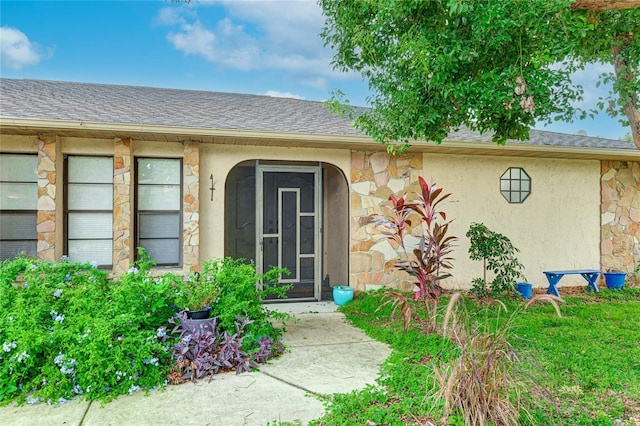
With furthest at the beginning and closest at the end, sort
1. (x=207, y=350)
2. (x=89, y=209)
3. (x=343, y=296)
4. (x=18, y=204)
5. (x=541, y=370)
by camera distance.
Answer: 1. (x=343, y=296)
2. (x=89, y=209)
3. (x=18, y=204)
4. (x=207, y=350)
5. (x=541, y=370)

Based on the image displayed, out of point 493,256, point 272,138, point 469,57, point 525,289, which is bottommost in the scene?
point 525,289

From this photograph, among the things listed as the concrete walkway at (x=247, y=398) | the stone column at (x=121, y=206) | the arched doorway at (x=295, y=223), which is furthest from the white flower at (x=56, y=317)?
the arched doorway at (x=295, y=223)

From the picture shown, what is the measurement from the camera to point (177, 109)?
6.54m

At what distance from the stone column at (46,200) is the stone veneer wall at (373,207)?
13.8 ft

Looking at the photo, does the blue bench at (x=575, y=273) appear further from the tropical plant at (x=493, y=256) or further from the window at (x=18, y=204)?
the window at (x=18, y=204)

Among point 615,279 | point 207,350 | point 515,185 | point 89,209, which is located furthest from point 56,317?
point 615,279

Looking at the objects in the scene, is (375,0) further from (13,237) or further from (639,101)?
(13,237)

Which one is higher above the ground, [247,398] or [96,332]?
[96,332]

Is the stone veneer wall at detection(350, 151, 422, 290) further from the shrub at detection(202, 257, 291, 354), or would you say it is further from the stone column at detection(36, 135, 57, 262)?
the stone column at detection(36, 135, 57, 262)

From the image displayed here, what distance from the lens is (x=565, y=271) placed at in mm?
7309

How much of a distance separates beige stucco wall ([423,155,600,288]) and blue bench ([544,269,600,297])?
298mm

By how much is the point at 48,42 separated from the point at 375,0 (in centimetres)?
960

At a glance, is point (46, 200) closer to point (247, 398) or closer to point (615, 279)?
point (247, 398)

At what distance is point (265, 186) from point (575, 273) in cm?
556
